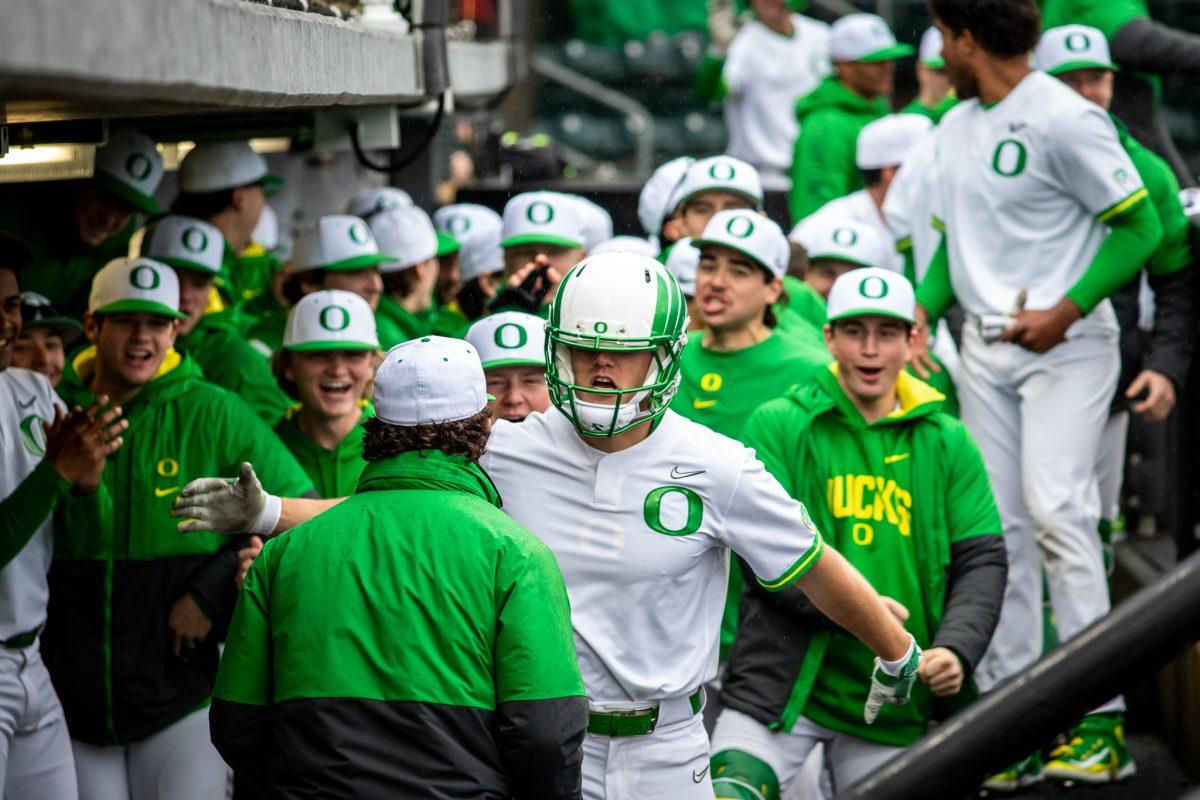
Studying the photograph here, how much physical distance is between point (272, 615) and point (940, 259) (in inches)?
154

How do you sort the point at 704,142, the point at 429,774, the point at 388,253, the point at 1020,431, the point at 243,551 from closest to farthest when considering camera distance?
the point at 429,774, the point at 243,551, the point at 1020,431, the point at 388,253, the point at 704,142

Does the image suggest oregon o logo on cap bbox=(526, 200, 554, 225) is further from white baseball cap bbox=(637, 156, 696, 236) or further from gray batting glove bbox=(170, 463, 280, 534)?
gray batting glove bbox=(170, 463, 280, 534)

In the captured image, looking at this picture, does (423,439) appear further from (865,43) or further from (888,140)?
(865,43)

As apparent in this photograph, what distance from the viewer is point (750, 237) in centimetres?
602

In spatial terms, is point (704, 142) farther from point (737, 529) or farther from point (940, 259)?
point (737, 529)

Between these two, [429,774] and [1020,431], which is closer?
[429,774]

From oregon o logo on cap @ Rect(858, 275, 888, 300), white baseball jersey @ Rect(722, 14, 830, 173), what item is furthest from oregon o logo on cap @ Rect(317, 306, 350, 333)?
white baseball jersey @ Rect(722, 14, 830, 173)

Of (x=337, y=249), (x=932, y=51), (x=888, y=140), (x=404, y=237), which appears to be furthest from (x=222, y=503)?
(x=932, y=51)

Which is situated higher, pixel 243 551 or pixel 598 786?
pixel 243 551

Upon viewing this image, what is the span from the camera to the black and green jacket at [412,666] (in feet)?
10.6

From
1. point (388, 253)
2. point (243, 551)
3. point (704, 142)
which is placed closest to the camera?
point (243, 551)

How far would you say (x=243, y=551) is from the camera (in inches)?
189

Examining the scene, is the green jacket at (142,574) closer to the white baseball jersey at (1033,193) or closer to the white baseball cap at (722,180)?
the white baseball cap at (722,180)

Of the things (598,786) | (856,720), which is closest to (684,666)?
(598,786)
